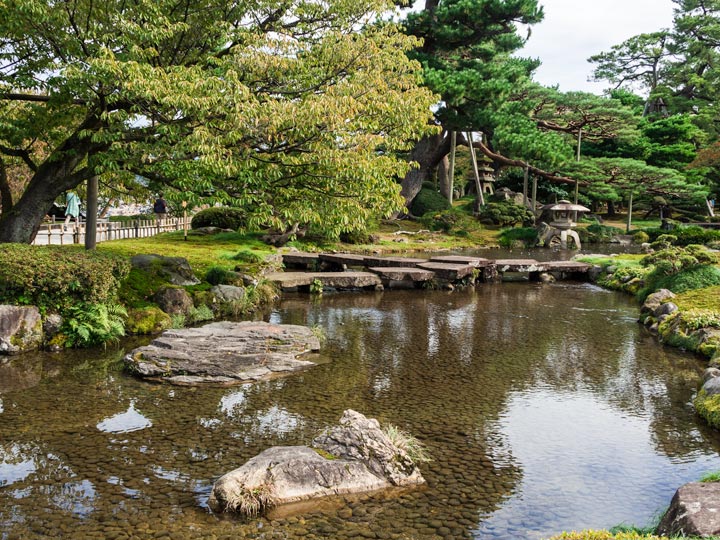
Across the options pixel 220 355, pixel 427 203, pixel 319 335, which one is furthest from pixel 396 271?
pixel 427 203

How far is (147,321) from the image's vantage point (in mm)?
12578

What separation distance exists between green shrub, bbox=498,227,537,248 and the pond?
2300cm

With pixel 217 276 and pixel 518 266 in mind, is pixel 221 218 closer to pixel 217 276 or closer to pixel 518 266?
pixel 217 276

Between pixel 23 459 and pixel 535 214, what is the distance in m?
38.9

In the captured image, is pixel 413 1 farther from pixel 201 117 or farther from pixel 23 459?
pixel 23 459

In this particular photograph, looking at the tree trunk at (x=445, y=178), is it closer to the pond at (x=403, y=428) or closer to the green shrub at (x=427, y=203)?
the green shrub at (x=427, y=203)

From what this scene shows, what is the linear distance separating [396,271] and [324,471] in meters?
14.1

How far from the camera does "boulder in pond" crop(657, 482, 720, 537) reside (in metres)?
4.29

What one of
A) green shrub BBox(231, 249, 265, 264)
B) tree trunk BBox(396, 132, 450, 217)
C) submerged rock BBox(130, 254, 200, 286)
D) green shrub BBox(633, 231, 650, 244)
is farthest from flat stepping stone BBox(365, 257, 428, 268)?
green shrub BBox(633, 231, 650, 244)

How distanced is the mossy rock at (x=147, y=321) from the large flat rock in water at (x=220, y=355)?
1.80 metres

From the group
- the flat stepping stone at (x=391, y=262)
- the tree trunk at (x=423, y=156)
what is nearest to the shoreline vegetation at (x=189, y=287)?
the flat stepping stone at (x=391, y=262)

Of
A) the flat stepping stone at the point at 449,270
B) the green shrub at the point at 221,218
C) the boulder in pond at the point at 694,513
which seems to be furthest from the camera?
the green shrub at the point at 221,218

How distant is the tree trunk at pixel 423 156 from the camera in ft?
130

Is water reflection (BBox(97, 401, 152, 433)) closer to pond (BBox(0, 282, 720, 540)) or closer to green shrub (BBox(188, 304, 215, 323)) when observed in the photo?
pond (BBox(0, 282, 720, 540))
